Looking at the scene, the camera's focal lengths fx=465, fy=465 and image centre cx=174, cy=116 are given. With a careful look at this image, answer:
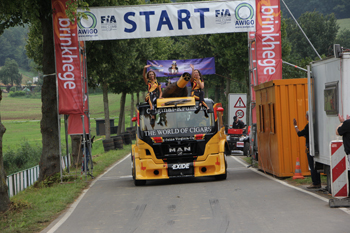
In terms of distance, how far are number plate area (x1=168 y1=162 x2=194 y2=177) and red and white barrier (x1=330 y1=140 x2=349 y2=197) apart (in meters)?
4.90

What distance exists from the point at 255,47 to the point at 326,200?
27.1 feet

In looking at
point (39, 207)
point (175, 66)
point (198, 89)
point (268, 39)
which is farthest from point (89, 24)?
point (175, 66)

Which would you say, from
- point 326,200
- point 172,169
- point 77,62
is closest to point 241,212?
point 326,200

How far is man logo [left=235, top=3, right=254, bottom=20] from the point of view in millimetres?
16109

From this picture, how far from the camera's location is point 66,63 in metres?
15.3

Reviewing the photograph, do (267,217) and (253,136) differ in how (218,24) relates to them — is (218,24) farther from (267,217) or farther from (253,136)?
(267,217)

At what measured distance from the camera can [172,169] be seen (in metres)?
13.7

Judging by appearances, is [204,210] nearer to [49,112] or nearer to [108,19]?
[49,112]

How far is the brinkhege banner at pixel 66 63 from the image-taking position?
1527 centimetres

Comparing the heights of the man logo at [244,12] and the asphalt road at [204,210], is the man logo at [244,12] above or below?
above

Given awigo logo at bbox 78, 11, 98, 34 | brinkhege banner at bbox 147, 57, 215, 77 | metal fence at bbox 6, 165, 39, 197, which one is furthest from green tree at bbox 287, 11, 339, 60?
awigo logo at bbox 78, 11, 98, 34

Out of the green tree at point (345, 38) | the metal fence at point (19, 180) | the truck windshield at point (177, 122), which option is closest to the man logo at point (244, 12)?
the truck windshield at point (177, 122)

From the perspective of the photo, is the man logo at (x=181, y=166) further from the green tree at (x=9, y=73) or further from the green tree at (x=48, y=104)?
the green tree at (x=9, y=73)

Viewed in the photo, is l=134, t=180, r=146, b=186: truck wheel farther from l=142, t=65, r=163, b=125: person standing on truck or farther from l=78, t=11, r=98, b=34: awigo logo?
l=78, t=11, r=98, b=34: awigo logo
